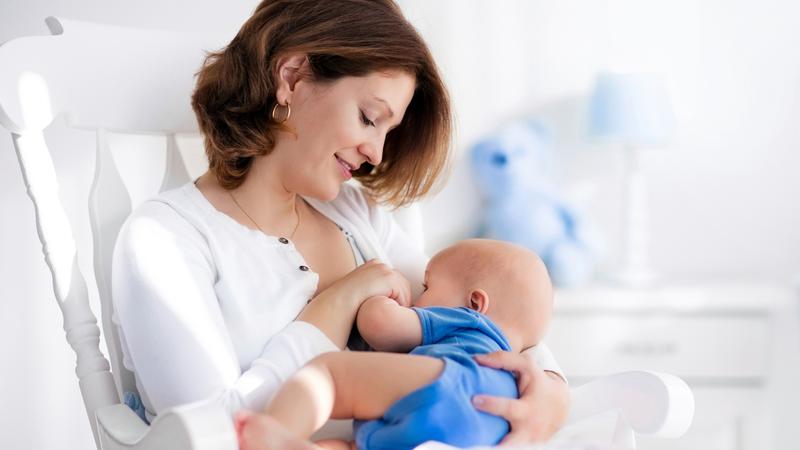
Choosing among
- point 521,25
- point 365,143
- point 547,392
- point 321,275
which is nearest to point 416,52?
point 365,143

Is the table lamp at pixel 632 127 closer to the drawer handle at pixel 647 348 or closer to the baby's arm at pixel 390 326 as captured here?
the drawer handle at pixel 647 348

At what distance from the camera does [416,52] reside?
130 cm

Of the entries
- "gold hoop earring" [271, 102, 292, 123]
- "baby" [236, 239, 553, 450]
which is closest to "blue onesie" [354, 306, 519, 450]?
"baby" [236, 239, 553, 450]

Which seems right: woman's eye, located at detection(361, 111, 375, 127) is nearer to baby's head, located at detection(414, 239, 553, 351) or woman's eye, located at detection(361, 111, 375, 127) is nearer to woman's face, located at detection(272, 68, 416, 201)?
woman's face, located at detection(272, 68, 416, 201)

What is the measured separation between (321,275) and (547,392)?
382mm

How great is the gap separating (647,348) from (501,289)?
1.24m

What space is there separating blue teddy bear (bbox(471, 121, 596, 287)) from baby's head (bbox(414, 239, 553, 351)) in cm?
119

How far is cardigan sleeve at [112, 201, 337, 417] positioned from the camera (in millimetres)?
1047

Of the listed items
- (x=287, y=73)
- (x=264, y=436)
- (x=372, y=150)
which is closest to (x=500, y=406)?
(x=264, y=436)

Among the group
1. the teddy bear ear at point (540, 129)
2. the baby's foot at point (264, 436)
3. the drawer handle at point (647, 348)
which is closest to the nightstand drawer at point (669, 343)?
the drawer handle at point (647, 348)

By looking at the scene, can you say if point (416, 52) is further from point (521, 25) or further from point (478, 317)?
point (521, 25)

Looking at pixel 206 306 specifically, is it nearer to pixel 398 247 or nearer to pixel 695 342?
pixel 398 247

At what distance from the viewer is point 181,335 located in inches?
41.5

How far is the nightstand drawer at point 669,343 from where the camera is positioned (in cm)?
235
